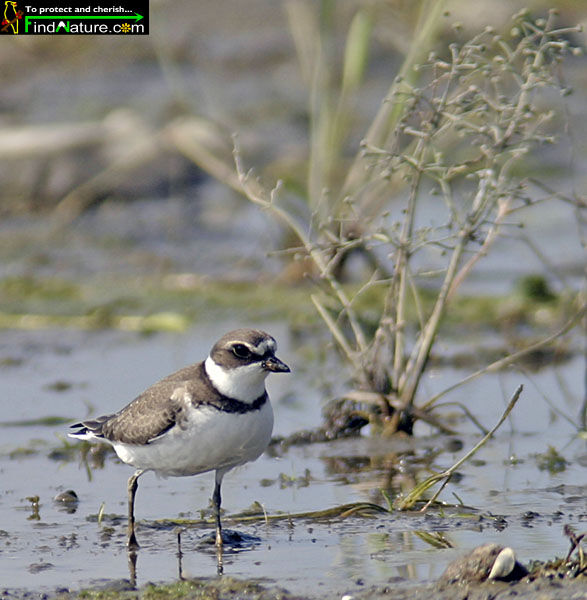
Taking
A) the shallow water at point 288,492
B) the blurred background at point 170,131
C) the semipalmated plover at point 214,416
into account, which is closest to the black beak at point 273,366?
the semipalmated plover at point 214,416

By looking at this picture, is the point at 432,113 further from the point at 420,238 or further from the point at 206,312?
the point at 206,312

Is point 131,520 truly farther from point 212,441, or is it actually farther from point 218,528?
point 212,441

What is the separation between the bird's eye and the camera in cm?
568

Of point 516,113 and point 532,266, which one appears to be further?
point 532,266

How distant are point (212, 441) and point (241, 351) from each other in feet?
1.35

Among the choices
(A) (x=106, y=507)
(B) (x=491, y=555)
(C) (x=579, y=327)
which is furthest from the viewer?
(C) (x=579, y=327)

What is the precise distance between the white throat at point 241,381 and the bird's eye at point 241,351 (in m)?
0.06

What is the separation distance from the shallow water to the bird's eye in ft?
2.68

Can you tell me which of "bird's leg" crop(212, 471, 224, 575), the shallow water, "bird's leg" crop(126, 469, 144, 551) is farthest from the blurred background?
"bird's leg" crop(126, 469, 144, 551)

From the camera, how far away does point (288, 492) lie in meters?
6.55

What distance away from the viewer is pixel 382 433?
7.36 meters

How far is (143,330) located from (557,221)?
5.07 metres

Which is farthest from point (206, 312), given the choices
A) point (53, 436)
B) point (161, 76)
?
point (161, 76)

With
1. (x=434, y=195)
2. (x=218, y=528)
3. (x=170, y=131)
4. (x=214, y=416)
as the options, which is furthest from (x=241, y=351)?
(x=170, y=131)
